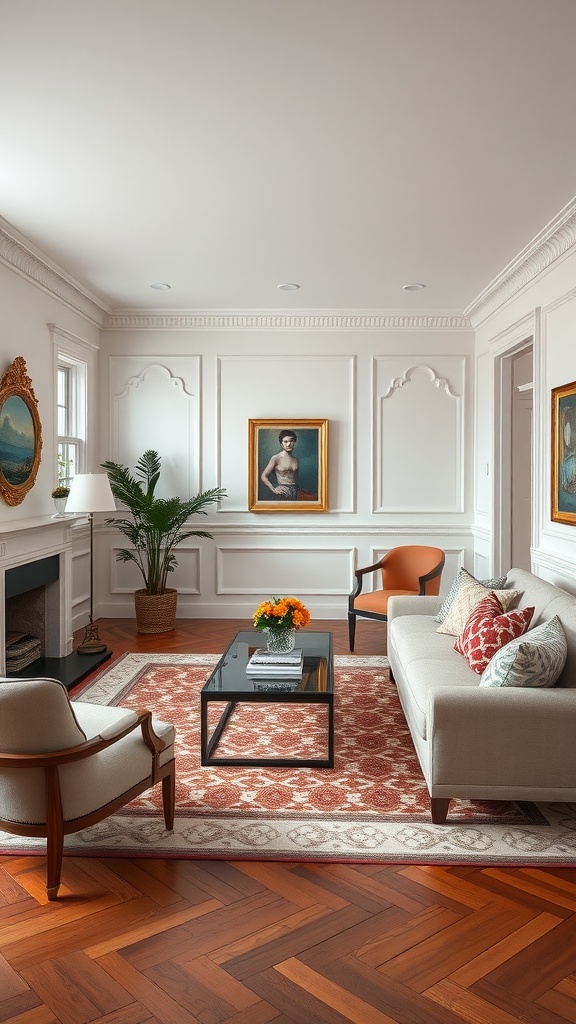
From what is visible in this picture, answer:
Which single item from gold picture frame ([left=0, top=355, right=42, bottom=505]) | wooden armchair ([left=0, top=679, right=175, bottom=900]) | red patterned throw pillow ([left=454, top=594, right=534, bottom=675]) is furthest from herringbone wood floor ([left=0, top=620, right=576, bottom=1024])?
gold picture frame ([left=0, top=355, right=42, bottom=505])

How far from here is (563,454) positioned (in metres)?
4.44

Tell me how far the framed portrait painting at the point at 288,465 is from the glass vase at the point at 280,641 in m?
2.95

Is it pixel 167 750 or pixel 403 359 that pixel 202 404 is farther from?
pixel 167 750

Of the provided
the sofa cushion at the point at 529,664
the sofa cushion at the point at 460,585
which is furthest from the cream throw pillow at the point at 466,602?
the sofa cushion at the point at 529,664

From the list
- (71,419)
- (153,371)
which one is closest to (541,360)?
(153,371)

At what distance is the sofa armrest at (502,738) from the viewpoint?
2.77 meters

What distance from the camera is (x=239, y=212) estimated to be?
4.26 m

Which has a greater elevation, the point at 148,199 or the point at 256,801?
the point at 148,199

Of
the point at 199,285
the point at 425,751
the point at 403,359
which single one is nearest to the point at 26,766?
the point at 425,751

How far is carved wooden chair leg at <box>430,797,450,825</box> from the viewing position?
9.45 ft

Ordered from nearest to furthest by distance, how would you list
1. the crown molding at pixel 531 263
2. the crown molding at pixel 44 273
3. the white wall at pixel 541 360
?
1. the crown molding at pixel 531 263
2. the white wall at pixel 541 360
3. the crown molding at pixel 44 273

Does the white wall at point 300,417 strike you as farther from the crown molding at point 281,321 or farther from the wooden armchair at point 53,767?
the wooden armchair at point 53,767

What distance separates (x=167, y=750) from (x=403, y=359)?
16.0 feet

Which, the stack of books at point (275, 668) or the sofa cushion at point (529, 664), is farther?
the stack of books at point (275, 668)
